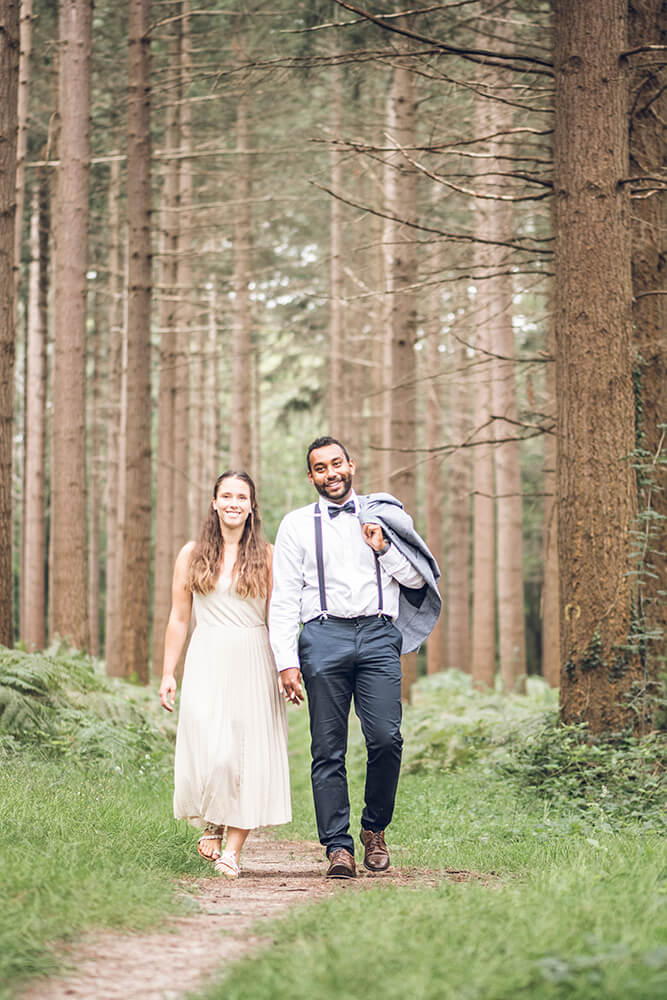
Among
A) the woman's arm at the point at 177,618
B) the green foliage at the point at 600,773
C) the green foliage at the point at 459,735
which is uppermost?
the woman's arm at the point at 177,618

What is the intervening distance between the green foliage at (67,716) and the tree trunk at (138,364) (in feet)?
13.0

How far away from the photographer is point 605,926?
3711 mm

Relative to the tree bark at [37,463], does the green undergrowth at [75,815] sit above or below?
below

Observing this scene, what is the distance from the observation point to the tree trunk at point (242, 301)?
2139 cm

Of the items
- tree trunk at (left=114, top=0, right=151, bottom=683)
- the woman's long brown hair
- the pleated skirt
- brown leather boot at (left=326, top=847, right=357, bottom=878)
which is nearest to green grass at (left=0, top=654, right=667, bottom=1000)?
the pleated skirt

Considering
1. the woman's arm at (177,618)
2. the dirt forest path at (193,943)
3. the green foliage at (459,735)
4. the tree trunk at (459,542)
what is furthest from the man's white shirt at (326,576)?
the tree trunk at (459,542)

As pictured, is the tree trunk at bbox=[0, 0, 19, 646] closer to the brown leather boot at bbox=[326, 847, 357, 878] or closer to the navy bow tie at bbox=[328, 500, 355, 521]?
the navy bow tie at bbox=[328, 500, 355, 521]

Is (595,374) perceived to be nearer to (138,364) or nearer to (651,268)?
(651,268)

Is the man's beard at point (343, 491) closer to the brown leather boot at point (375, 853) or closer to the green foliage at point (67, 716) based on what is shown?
the brown leather boot at point (375, 853)

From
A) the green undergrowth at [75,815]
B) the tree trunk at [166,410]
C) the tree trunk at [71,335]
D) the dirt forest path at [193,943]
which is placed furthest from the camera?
the tree trunk at [166,410]

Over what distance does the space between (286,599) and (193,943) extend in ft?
7.53

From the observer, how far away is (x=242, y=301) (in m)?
21.8

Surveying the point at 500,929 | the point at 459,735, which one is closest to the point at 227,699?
the point at 500,929

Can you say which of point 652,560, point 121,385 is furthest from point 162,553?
point 652,560
